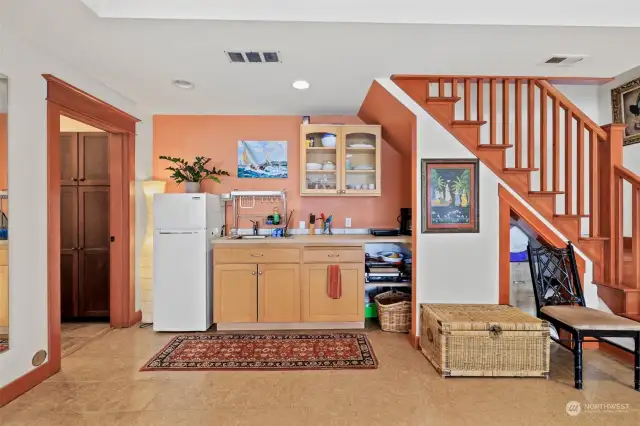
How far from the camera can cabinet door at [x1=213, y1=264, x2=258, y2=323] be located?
356 cm

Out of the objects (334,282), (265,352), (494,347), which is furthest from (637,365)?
(265,352)

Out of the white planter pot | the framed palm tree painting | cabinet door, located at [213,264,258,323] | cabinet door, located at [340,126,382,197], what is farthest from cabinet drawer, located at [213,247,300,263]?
the framed palm tree painting

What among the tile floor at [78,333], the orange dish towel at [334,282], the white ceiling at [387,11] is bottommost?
the tile floor at [78,333]

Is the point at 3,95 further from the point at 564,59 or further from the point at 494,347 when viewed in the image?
the point at 564,59

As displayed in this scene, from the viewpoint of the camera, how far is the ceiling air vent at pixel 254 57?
2.63 meters

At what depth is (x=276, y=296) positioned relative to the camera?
3.56 metres

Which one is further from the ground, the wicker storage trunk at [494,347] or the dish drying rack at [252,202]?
the dish drying rack at [252,202]

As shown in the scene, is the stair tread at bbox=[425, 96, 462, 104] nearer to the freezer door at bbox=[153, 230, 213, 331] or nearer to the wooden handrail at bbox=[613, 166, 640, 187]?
the wooden handrail at bbox=[613, 166, 640, 187]

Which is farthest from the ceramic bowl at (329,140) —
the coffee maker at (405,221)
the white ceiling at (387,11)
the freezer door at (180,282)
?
the white ceiling at (387,11)

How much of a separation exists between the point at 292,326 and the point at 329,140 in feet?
6.64

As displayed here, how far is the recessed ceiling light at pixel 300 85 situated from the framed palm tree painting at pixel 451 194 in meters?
1.27

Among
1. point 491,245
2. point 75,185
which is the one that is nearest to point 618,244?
point 491,245

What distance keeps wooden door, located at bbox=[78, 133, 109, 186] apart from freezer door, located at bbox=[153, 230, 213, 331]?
Answer: 106 cm

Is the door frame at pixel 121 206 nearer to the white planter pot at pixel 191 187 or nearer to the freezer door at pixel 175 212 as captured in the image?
the freezer door at pixel 175 212
